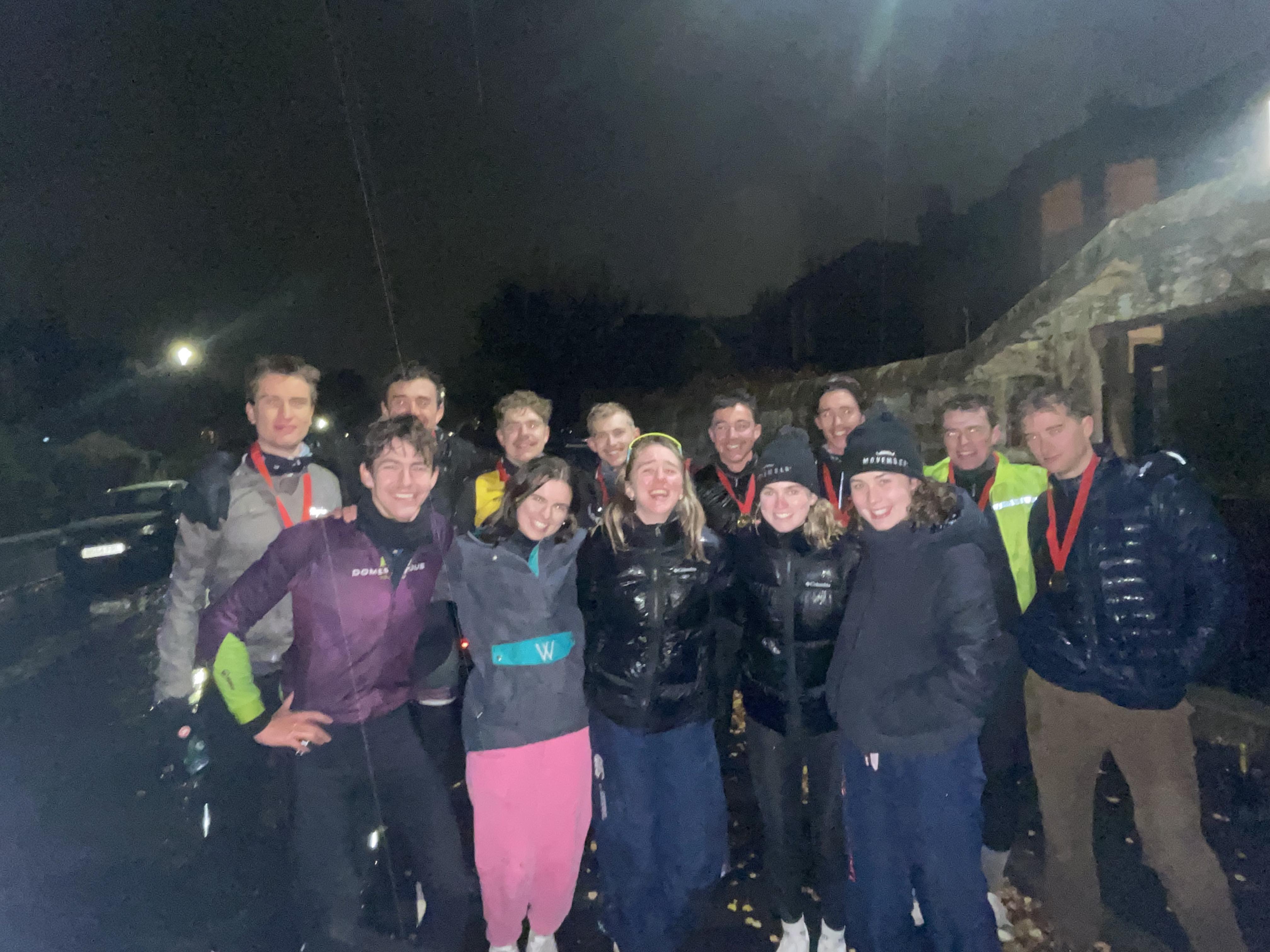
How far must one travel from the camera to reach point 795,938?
2.86 m

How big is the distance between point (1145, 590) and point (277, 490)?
3924 millimetres

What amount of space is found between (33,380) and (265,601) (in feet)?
96.0

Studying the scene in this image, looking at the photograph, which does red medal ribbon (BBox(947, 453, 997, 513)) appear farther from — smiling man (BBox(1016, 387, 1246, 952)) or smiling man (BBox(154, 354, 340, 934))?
smiling man (BBox(154, 354, 340, 934))

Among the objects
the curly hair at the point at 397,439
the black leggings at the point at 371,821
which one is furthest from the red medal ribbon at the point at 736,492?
the black leggings at the point at 371,821

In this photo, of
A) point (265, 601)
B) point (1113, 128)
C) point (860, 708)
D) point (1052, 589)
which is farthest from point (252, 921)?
point (1113, 128)

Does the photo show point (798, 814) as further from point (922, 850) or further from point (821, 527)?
point (821, 527)

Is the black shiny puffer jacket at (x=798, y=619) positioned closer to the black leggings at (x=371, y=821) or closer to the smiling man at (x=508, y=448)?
the black leggings at (x=371, y=821)

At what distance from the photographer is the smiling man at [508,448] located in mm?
3613

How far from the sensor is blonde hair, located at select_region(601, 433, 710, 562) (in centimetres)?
275

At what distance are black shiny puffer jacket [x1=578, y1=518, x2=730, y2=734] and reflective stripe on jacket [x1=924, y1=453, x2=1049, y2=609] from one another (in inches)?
61.3

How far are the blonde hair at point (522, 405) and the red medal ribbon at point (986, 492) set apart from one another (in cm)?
250

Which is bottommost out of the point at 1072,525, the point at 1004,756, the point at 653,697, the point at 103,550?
the point at 1004,756

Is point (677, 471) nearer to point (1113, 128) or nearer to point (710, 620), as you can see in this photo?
point (710, 620)

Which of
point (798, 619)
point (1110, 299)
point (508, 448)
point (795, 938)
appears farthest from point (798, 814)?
point (1110, 299)
